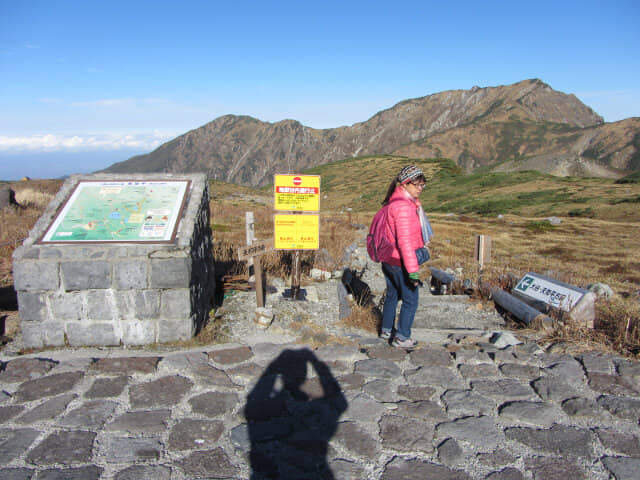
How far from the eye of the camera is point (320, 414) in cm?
324

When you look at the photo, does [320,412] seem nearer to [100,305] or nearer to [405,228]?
[405,228]

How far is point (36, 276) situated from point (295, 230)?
3111mm

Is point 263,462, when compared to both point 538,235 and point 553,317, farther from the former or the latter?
point 538,235

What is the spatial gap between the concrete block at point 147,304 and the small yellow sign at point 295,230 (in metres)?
1.98

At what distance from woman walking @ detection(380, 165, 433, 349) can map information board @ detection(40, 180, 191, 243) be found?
2.38 meters

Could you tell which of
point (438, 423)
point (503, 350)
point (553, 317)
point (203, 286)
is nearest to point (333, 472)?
point (438, 423)

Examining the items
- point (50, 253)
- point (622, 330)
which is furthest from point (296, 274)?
point (622, 330)

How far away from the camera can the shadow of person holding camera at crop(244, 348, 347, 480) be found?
265 centimetres

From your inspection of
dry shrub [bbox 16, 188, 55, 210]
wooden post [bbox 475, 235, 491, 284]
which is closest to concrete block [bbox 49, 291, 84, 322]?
wooden post [bbox 475, 235, 491, 284]

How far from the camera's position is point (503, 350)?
4.48 meters

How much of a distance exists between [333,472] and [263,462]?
0.45m

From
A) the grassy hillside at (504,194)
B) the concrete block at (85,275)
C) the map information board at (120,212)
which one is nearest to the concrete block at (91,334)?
the concrete block at (85,275)

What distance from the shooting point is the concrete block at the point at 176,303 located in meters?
4.46

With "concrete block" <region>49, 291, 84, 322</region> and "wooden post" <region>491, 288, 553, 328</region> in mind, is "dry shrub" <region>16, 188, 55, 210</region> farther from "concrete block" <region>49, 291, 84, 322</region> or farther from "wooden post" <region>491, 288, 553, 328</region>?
"wooden post" <region>491, 288, 553, 328</region>
